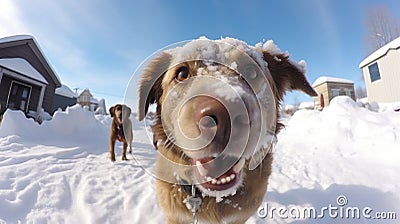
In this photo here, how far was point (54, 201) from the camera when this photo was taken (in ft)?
7.38

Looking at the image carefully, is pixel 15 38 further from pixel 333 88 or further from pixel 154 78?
pixel 333 88

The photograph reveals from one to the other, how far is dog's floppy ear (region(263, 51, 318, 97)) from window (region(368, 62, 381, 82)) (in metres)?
16.5

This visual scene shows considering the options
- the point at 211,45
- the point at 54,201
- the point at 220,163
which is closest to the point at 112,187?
the point at 54,201

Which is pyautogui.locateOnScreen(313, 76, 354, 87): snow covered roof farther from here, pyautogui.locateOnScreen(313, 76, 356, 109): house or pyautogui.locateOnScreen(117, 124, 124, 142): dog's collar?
pyautogui.locateOnScreen(117, 124, 124, 142): dog's collar

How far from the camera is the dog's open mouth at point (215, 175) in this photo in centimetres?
122

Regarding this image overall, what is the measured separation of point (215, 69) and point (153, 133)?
791 millimetres

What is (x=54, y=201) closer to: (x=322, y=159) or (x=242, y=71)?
(x=242, y=71)

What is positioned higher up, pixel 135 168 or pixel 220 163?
pixel 220 163

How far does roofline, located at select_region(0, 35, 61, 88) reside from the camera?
10617 millimetres

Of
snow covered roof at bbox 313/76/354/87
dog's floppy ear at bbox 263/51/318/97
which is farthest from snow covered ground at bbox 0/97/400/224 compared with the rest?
snow covered roof at bbox 313/76/354/87

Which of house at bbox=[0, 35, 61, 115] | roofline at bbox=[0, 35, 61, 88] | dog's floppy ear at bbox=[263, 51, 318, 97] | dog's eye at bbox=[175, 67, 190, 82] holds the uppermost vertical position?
roofline at bbox=[0, 35, 61, 88]

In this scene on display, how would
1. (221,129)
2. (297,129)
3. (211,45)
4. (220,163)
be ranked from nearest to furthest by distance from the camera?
(221,129) → (220,163) → (211,45) → (297,129)

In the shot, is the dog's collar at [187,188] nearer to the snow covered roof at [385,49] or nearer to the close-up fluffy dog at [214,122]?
the close-up fluffy dog at [214,122]

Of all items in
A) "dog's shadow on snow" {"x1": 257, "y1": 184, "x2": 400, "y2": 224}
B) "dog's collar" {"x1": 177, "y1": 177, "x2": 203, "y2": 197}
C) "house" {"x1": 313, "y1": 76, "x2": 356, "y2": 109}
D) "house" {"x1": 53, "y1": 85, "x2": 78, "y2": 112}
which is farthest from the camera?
"house" {"x1": 53, "y1": 85, "x2": 78, "y2": 112}
